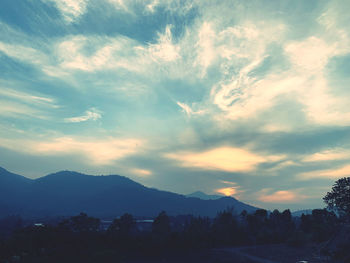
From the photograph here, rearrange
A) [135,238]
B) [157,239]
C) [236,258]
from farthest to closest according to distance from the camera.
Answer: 1. [135,238]
2. [157,239]
3. [236,258]

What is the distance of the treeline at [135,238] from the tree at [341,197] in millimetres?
7884

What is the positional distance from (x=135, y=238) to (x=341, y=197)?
5209 centimetres

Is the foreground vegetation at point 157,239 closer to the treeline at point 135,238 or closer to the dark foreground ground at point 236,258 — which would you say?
the treeline at point 135,238

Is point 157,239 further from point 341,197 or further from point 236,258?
point 341,197

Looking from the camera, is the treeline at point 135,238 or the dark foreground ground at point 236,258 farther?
the dark foreground ground at point 236,258

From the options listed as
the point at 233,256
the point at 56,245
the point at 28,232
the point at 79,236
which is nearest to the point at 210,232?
the point at 233,256

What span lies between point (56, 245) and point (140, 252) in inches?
717

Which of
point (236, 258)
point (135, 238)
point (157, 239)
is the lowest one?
point (236, 258)

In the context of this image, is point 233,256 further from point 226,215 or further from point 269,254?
point 226,215

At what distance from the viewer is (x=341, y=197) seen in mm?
60469

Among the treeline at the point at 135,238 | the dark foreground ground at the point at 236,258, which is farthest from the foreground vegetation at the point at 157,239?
the dark foreground ground at the point at 236,258

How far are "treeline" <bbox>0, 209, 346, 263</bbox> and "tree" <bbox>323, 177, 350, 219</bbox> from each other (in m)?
7.88

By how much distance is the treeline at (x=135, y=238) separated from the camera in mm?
47094

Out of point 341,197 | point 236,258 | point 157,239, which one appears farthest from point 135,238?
point 341,197
